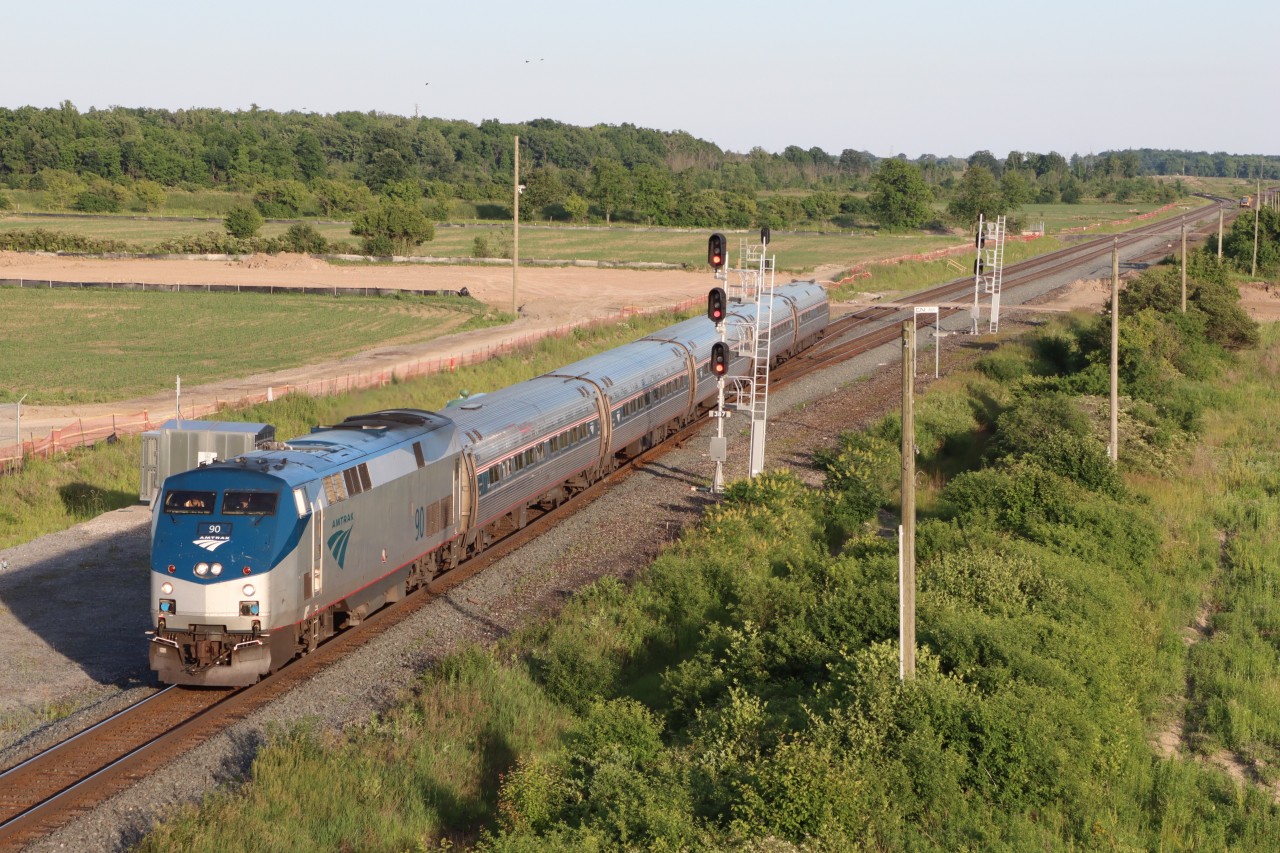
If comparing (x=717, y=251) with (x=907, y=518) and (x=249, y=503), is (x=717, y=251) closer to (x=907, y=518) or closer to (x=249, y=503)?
(x=249, y=503)

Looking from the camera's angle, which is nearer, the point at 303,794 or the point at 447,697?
the point at 303,794

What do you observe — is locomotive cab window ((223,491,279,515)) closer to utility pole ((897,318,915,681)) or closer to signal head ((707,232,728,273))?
utility pole ((897,318,915,681))

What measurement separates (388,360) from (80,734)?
140 feet

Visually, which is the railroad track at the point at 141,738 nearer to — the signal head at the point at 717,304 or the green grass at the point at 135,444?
the signal head at the point at 717,304

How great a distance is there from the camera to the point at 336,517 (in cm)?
2011

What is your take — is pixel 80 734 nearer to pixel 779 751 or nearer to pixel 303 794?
pixel 303 794

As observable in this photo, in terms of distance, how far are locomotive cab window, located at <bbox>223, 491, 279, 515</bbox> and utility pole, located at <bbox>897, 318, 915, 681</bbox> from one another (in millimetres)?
9533

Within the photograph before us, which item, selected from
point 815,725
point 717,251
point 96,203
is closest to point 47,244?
point 96,203

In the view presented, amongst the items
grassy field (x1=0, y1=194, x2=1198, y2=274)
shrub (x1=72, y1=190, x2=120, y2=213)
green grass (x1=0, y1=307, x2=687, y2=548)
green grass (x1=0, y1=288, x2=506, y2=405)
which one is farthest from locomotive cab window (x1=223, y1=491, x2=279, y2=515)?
shrub (x1=72, y1=190, x2=120, y2=213)

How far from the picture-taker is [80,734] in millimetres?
17984

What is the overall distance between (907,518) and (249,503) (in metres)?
9.98

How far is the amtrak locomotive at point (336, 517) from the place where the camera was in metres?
18.8

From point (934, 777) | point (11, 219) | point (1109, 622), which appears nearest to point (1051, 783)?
point (934, 777)

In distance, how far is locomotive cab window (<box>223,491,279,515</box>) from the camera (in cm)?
1886
